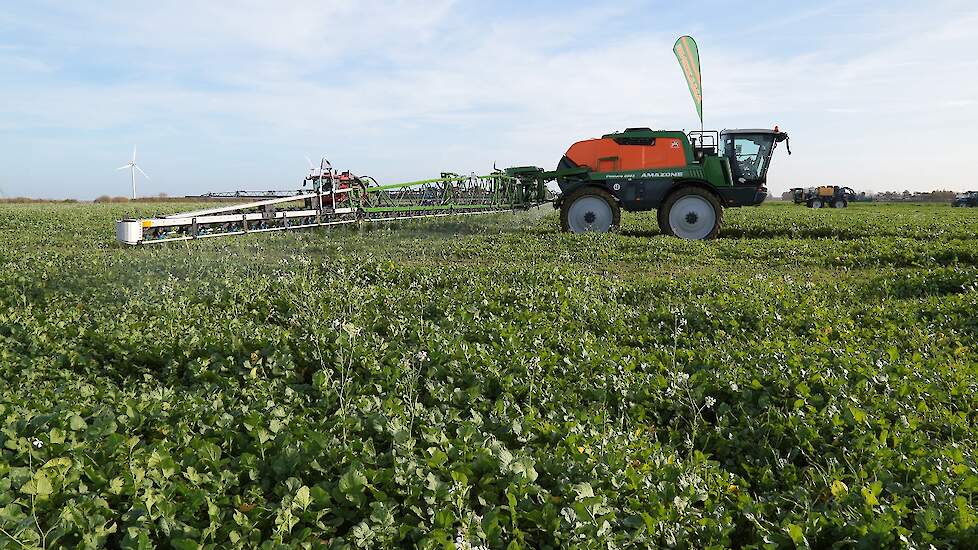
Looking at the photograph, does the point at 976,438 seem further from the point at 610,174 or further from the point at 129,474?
the point at 610,174

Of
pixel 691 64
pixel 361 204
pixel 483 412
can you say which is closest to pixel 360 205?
pixel 361 204

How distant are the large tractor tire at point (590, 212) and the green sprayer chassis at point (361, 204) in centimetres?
184

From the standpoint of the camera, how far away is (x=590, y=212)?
59.3 ft

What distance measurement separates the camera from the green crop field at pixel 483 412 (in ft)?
10.1

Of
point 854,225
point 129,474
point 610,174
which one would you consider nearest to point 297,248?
point 610,174

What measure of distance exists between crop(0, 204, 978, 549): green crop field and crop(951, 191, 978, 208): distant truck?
197 feet

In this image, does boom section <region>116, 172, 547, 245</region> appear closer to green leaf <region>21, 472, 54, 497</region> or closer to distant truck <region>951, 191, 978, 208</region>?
green leaf <region>21, 472, 54, 497</region>

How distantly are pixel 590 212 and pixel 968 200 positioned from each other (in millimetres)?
57233

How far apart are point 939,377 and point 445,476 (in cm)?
458

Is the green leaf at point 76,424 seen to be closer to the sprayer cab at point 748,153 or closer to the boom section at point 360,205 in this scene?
the boom section at point 360,205

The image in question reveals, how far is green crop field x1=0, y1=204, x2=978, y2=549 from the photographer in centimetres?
308

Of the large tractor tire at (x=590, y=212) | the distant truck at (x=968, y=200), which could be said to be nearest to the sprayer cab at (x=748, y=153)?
the large tractor tire at (x=590, y=212)

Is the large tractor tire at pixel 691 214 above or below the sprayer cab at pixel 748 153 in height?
below

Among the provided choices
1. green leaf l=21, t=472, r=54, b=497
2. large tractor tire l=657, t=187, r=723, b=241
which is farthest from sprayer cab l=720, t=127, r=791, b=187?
green leaf l=21, t=472, r=54, b=497
